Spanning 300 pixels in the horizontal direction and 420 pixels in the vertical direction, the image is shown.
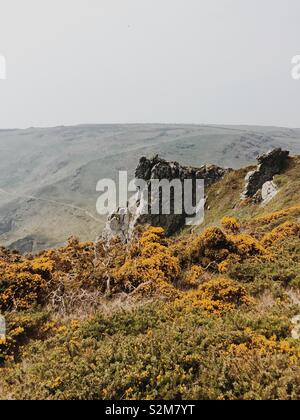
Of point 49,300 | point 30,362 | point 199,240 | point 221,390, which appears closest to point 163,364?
point 221,390

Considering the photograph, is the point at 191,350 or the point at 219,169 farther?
the point at 219,169

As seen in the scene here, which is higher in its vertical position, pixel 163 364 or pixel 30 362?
pixel 163 364

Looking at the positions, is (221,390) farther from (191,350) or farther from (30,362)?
(30,362)

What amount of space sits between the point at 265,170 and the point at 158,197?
19920 millimetres

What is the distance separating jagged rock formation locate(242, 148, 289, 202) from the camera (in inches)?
2361

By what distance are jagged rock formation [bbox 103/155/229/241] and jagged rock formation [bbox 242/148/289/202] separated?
509 inches

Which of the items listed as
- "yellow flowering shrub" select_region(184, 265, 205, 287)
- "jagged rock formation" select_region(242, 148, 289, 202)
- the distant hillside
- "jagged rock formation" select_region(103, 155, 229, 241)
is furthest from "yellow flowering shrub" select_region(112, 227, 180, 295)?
"jagged rock formation" select_region(103, 155, 229, 241)

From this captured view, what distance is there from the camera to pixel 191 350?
828 cm

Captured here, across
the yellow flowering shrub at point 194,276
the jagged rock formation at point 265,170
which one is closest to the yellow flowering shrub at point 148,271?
the yellow flowering shrub at point 194,276

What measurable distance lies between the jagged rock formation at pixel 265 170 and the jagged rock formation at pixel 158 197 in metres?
12.9

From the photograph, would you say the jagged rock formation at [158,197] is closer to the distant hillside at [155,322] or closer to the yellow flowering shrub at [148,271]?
the distant hillside at [155,322]

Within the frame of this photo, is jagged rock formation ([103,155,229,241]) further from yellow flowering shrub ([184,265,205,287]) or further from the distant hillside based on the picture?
yellow flowering shrub ([184,265,205,287])

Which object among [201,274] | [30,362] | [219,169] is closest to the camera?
[30,362]

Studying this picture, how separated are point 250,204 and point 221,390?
52172mm
